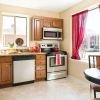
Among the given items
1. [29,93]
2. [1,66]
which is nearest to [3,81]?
[1,66]

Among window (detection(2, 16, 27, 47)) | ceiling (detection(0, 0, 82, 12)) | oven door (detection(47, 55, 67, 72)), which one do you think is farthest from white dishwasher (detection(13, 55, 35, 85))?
ceiling (detection(0, 0, 82, 12))

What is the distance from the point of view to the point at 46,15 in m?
5.24

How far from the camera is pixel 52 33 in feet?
16.4

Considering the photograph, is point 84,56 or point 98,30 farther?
point 84,56

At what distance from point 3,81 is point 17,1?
237 cm

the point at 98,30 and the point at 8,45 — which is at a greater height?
the point at 98,30

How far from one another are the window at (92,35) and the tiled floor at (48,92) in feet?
3.48

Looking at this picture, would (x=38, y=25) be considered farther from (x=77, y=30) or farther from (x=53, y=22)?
(x=77, y=30)

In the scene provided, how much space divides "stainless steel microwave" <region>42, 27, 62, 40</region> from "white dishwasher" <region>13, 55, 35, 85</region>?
3.26 feet

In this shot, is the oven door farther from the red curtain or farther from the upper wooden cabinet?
the upper wooden cabinet

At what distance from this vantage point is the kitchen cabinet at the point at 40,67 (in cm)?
448

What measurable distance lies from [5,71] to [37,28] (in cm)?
180

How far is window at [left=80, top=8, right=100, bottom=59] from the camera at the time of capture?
13.3 feet

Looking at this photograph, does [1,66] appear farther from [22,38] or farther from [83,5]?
[83,5]
